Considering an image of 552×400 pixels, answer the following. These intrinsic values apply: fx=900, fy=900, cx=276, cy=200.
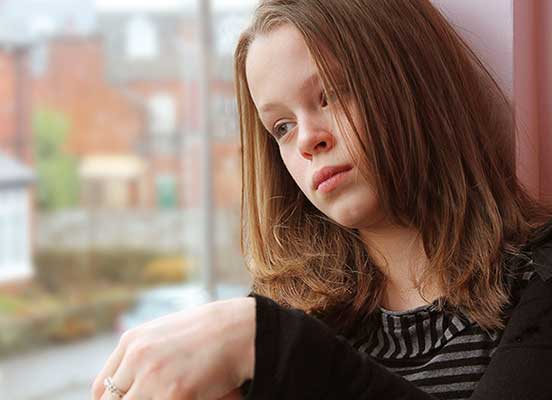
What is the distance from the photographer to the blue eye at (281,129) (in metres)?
0.78

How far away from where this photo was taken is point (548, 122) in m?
0.88

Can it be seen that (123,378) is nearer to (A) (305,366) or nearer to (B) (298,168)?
(A) (305,366)

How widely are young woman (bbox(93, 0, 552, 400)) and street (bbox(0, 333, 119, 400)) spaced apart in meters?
2.73

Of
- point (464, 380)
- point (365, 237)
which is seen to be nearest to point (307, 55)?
point (365, 237)

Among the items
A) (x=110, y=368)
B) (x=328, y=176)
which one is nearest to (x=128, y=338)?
(x=110, y=368)

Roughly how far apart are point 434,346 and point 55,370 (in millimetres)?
2957

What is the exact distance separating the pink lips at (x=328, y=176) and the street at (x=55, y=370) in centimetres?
283

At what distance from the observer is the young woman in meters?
0.72

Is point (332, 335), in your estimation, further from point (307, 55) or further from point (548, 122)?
point (548, 122)

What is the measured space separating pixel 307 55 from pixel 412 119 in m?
0.10

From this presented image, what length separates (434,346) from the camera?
0.74 m

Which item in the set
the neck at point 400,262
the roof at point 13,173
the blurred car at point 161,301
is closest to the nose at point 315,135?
the neck at point 400,262

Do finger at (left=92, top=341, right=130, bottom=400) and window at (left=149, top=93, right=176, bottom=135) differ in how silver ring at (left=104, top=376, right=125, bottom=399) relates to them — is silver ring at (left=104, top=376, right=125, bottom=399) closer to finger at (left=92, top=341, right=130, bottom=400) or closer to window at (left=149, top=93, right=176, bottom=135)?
finger at (left=92, top=341, right=130, bottom=400)

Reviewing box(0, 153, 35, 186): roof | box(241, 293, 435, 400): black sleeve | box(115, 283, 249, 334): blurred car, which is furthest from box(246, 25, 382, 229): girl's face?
box(115, 283, 249, 334): blurred car
